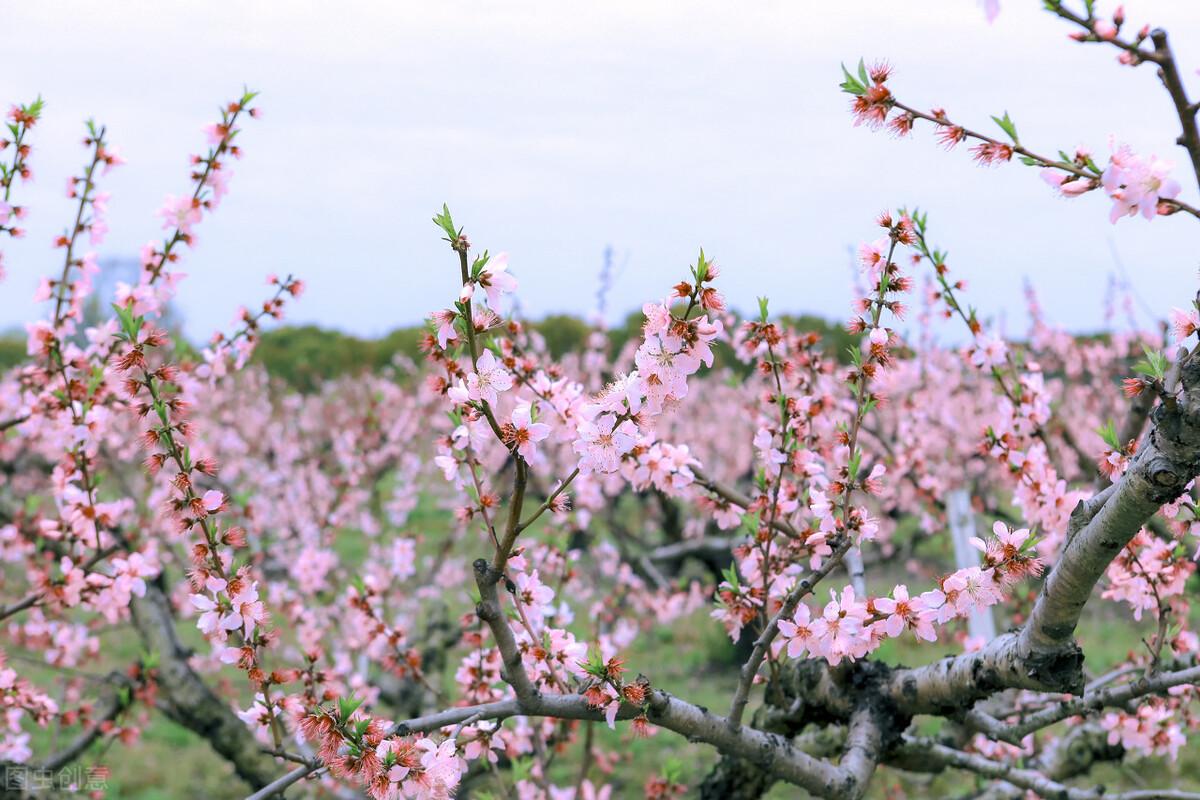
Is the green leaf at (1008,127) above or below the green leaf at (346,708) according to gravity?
above

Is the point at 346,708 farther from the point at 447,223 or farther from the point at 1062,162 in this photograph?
the point at 1062,162

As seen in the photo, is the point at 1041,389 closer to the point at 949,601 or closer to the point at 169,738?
the point at 949,601

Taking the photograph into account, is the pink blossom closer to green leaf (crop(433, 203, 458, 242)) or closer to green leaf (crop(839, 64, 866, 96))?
green leaf (crop(433, 203, 458, 242))

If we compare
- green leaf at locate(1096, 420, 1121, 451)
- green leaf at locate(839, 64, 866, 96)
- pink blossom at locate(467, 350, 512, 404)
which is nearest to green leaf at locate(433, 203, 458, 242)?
pink blossom at locate(467, 350, 512, 404)

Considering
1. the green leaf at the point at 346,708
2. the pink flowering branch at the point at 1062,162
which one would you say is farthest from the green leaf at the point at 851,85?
the green leaf at the point at 346,708

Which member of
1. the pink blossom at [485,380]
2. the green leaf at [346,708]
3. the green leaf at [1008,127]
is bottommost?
the green leaf at [346,708]

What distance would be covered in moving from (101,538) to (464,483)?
1.86 metres

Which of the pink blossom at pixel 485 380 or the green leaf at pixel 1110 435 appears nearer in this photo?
the pink blossom at pixel 485 380

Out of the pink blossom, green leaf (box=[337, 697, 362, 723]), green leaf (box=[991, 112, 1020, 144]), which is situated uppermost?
green leaf (box=[991, 112, 1020, 144])

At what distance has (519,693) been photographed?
193 cm

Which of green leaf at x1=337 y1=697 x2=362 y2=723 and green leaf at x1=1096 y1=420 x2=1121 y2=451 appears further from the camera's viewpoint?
green leaf at x1=1096 y1=420 x2=1121 y2=451

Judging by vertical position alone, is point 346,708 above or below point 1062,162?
below

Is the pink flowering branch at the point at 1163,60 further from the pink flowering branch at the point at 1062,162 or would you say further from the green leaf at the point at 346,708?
the green leaf at the point at 346,708

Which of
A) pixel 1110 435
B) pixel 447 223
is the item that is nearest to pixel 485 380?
pixel 447 223
